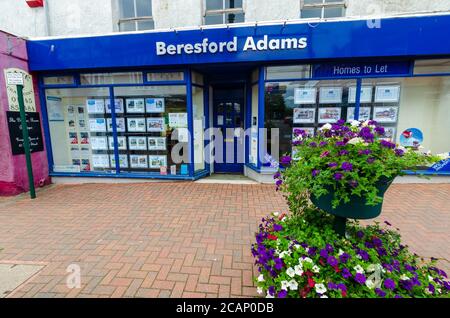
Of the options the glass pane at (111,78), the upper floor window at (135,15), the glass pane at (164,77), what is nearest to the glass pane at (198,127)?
the glass pane at (164,77)

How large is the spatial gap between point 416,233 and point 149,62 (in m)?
6.00

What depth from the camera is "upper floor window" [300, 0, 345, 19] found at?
579 centimetres

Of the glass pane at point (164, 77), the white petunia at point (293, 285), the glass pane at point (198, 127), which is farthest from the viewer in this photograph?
the glass pane at point (198, 127)

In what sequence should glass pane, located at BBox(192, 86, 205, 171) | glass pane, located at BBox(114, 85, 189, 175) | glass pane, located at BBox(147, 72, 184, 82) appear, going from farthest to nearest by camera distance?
Answer: glass pane, located at BBox(192, 86, 205, 171)
glass pane, located at BBox(114, 85, 189, 175)
glass pane, located at BBox(147, 72, 184, 82)

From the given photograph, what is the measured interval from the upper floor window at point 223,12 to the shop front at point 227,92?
983 mm

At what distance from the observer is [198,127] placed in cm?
663

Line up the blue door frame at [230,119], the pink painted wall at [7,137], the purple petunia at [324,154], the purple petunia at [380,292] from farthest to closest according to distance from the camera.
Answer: the blue door frame at [230,119], the pink painted wall at [7,137], the purple petunia at [324,154], the purple petunia at [380,292]

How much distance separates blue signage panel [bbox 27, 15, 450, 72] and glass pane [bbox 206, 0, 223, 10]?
46.6 inches

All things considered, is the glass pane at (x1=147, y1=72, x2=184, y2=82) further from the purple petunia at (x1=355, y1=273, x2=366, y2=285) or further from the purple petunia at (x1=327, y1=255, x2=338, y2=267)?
the purple petunia at (x1=355, y1=273, x2=366, y2=285)

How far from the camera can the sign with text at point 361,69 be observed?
18.2 feet

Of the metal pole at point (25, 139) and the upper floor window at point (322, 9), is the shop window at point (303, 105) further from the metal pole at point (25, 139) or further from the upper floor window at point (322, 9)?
the metal pole at point (25, 139)

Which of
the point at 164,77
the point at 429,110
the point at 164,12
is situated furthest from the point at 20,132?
the point at 429,110

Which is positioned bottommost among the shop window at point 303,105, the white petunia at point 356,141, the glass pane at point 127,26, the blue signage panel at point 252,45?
the white petunia at point 356,141

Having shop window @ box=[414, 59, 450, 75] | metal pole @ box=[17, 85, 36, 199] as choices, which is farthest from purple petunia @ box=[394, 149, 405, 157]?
metal pole @ box=[17, 85, 36, 199]
